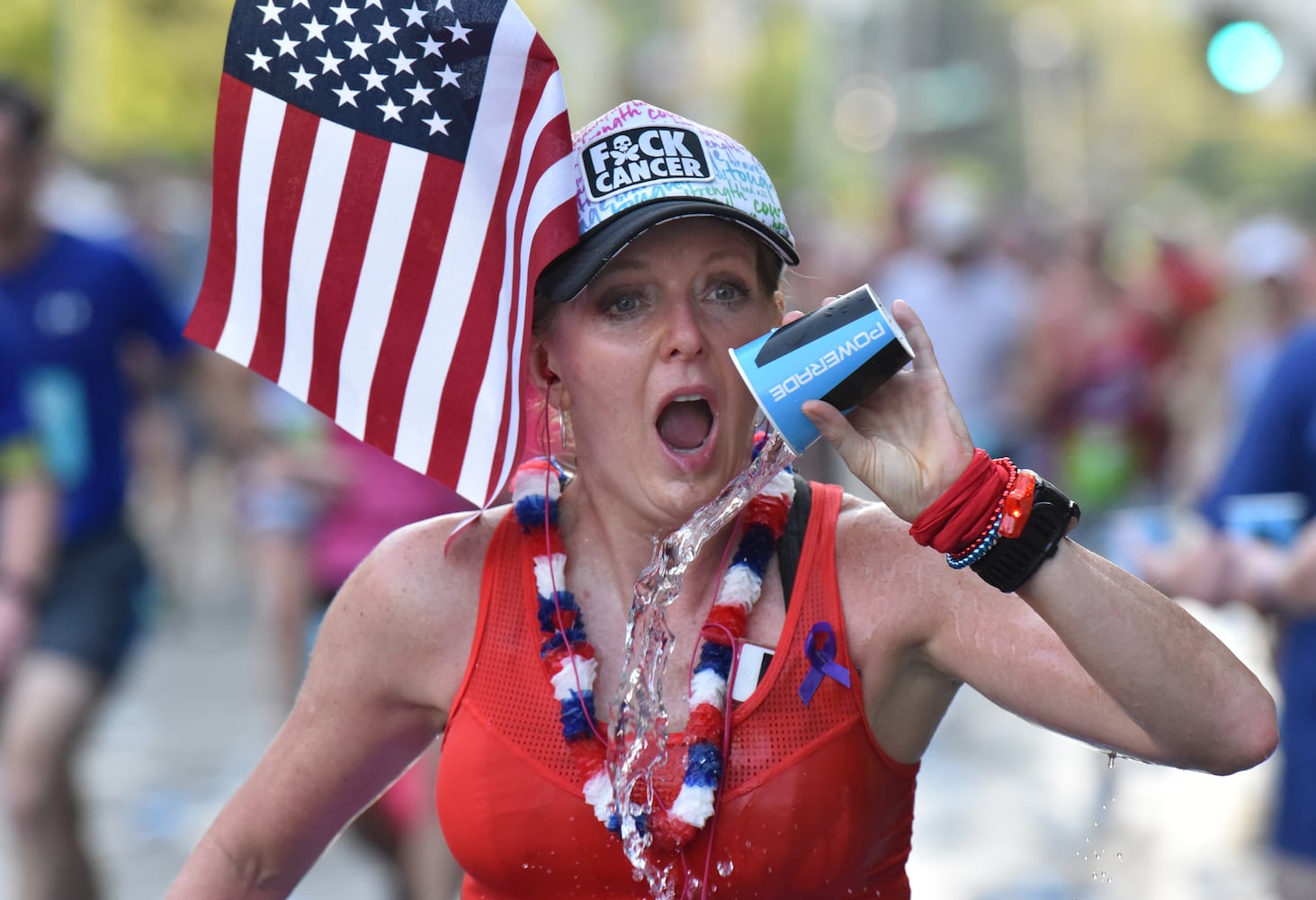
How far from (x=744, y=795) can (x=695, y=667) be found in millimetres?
202

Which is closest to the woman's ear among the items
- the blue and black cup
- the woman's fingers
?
the blue and black cup

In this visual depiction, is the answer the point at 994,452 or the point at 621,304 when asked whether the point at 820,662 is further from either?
the point at 994,452

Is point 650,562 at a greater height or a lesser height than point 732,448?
lesser

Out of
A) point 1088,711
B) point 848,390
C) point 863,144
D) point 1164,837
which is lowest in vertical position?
point 863,144

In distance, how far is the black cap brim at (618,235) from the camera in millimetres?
2342

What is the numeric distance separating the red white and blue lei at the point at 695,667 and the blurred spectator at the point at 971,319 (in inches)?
259

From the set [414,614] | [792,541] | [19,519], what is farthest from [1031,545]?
[19,519]

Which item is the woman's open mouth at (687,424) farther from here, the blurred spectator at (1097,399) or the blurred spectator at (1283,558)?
the blurred spectator at (1097,399)

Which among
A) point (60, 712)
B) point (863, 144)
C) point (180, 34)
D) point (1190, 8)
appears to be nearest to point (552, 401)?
point (60, 712)

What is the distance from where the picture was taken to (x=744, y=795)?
2322mm

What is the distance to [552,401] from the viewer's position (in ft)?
8.69

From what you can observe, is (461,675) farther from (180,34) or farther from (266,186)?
(180,34)

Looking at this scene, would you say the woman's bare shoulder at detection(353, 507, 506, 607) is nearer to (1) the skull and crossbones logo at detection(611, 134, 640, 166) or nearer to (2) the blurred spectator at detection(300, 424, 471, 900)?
(1) the skull and crossbones logo at detection(611, 134, 640, 166)

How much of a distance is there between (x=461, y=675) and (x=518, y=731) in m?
0.15
